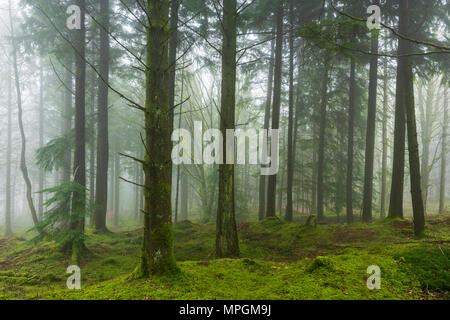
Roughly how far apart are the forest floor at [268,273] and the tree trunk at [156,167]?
30 cm

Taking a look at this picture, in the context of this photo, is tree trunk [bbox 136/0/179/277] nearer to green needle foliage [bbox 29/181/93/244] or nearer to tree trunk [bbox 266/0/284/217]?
green needle foliage [bbox 29/181/93/244]

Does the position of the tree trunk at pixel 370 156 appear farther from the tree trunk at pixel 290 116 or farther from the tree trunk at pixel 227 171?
the tree trunk at pixel 227 171

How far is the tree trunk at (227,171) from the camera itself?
5762mm

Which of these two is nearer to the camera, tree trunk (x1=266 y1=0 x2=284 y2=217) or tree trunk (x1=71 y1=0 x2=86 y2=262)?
tree trunk (x1=71 y1=0 x2=86 y2=262)

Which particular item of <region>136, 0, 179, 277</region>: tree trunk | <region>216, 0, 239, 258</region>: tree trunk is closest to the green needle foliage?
<region>216, 0, 239, 258</region>: tree trunk

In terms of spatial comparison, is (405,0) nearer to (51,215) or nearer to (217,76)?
(217,76)

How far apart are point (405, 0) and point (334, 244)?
8.73 metres

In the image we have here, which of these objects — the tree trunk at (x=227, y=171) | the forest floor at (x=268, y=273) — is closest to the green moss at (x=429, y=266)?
the forest floor at (x=268, y=273)

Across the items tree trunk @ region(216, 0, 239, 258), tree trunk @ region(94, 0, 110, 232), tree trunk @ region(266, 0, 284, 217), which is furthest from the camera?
tree trunk @ region(94, 0, 110, 232)

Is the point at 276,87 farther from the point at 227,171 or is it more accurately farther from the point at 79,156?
the point at 79,156

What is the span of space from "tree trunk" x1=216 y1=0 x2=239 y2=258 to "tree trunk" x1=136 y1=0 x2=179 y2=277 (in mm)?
2215

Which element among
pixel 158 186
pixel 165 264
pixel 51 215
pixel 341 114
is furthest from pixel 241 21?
pixel 341 114

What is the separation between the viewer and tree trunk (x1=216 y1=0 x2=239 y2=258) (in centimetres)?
Result: 576
